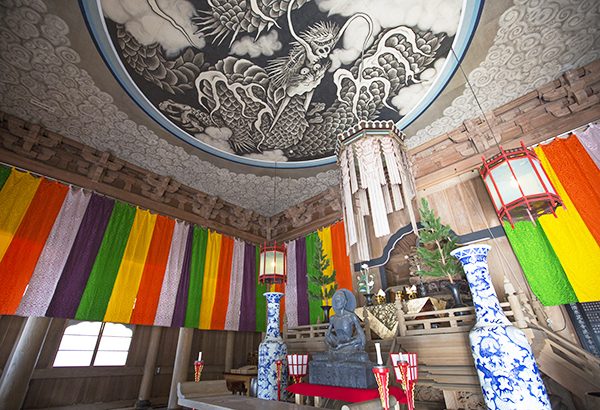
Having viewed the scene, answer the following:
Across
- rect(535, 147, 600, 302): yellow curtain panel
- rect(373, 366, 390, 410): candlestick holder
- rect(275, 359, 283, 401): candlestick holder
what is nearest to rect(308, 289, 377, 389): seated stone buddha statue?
rect(275, 359, 283, 401): candlestick holder

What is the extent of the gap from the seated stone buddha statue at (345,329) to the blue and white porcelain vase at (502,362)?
1.01 meters

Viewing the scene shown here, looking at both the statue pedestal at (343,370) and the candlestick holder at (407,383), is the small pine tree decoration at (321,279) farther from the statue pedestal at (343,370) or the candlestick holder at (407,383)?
the candlestick holder at (407,383)

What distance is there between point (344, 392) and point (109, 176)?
5.49 m

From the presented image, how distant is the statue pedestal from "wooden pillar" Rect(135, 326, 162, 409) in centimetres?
374

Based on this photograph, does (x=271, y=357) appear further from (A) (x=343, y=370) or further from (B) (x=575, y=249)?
(B) (x=575, y=249)

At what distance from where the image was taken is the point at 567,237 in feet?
11.5

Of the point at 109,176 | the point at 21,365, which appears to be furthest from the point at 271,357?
the point at 109,176

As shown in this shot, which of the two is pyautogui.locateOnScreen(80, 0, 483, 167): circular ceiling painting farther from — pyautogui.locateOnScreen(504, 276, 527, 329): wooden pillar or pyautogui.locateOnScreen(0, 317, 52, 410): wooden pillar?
pyautogui.locateOnScreen(0, 317, 52, 410): wooden pillar

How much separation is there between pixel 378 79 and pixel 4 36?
485 cm

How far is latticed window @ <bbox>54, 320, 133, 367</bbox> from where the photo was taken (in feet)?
15.6

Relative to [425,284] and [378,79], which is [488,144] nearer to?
[378,79]

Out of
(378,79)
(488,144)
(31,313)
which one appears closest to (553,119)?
(488,144)

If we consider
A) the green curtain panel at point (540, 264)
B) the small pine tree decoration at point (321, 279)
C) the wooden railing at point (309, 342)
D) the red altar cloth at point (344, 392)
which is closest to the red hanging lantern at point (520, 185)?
the green curtain panel at point (540, 264)

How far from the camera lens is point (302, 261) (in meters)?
6.43
